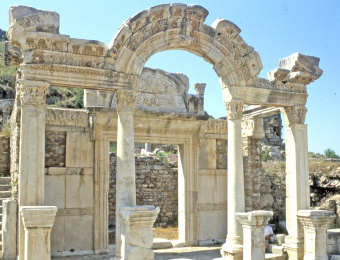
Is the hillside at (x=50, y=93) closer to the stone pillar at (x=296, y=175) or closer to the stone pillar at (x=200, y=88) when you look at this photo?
the stone pillar at (x=200, y=88)

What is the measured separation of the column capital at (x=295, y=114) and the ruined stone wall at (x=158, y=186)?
7.12 metres

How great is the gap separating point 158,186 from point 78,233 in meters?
6.22

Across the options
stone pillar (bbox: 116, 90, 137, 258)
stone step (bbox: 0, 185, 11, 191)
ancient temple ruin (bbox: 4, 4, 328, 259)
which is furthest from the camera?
stone step (bbox: 0, 185, 11, 191)

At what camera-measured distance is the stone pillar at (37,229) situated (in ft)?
21.7

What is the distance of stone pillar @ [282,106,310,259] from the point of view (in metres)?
9.44

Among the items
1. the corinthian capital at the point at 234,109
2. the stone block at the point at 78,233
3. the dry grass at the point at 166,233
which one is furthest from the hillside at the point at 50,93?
the corinthian capital at the point at 234,109

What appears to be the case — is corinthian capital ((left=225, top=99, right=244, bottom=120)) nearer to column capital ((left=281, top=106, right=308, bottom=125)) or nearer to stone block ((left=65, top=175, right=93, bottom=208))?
column capital ((left=281, top=106, right=308, bottom=125))

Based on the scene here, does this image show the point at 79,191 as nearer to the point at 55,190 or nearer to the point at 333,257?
the point at 55,190

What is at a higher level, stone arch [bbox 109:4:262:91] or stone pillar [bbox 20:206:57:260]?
stone arch [bbox 109:4:262:91]

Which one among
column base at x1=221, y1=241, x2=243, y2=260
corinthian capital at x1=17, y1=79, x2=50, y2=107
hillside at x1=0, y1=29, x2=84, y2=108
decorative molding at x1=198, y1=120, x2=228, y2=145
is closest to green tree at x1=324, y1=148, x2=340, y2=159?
hillside at x1=0, y1=29, x2=84, y2=108

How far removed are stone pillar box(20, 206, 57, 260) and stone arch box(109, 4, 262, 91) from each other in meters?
3.23

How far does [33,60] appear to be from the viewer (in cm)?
755

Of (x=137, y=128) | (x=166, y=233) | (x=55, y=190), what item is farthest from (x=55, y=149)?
(x=166, y=233)

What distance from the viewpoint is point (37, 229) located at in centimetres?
667
